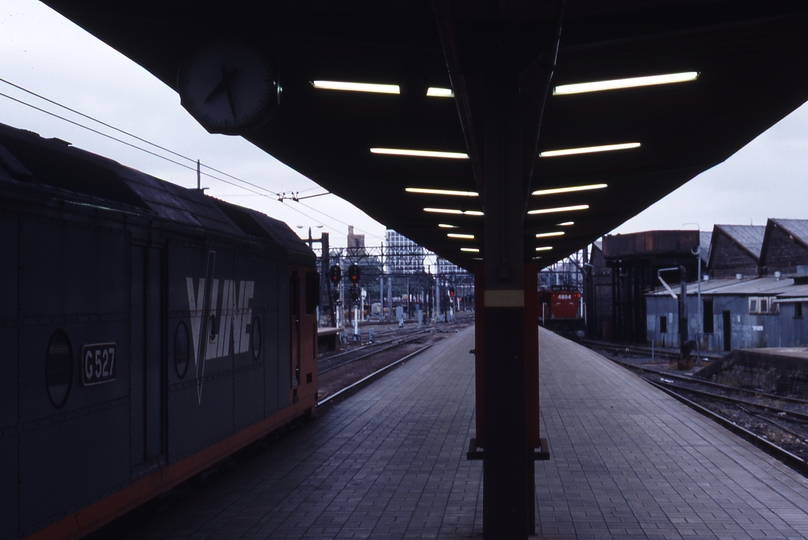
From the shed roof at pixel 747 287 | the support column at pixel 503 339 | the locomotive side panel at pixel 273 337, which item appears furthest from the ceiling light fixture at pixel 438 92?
the shed roof at pixel 747 287

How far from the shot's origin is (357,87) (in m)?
6.21

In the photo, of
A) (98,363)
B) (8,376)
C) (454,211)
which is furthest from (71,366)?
(454,211)

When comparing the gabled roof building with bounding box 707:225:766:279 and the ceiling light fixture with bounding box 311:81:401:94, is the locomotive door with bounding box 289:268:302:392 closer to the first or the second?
the ceiling light fixture with bounding box 311:81:401:94

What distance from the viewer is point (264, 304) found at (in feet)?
32.1

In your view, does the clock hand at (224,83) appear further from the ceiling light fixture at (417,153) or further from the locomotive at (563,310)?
the locomotive at (563,310)

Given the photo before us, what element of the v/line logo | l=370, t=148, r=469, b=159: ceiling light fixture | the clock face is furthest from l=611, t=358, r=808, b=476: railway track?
the clock face

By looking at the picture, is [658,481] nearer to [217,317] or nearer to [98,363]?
[217,317]

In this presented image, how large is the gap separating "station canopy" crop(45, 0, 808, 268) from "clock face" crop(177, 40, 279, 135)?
11mm

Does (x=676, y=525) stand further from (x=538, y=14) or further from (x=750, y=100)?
(x=538, y=14)

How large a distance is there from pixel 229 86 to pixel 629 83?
3.27 metres

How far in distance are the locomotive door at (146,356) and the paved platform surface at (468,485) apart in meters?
0.95

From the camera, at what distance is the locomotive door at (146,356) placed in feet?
20.3

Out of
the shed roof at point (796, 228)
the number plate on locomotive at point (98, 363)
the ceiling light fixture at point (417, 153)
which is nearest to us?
the number plate on locomotive at point (98, 363)

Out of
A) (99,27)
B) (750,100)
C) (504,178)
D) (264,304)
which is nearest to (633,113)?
(750,100)
